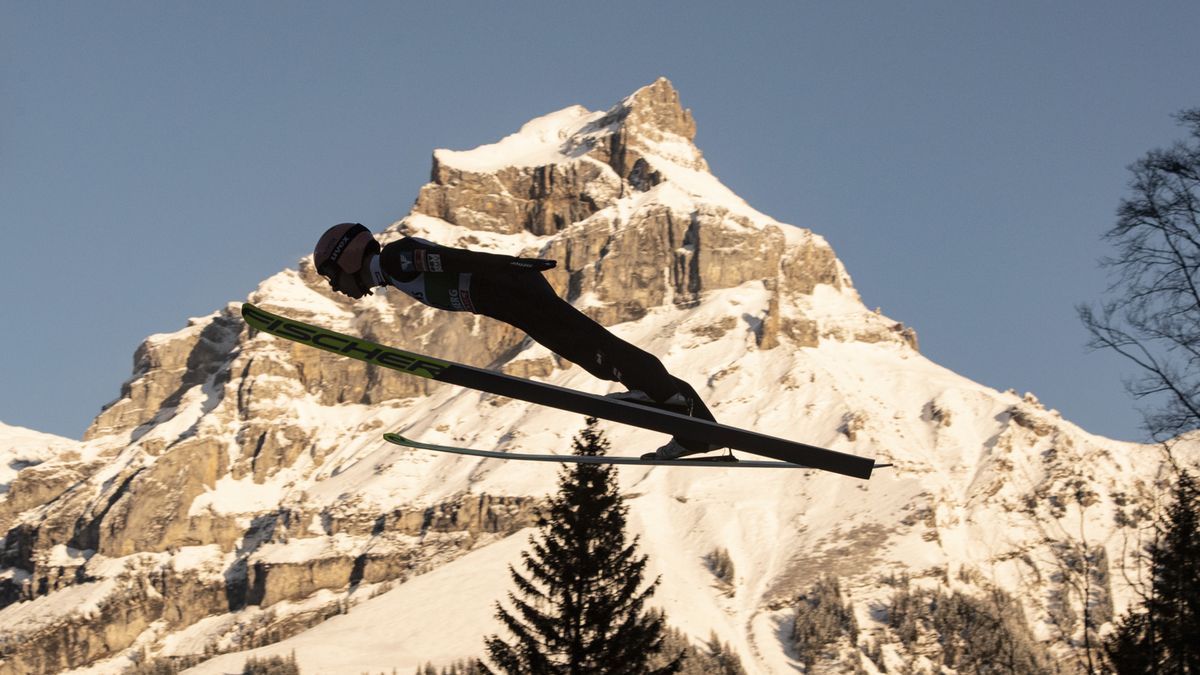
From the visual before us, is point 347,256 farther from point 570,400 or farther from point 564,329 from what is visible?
point 570,400

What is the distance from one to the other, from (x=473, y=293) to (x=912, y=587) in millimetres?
Answer: 195891

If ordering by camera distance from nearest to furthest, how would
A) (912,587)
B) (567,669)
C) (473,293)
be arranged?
(473,293) < (567,669) < (912,587)

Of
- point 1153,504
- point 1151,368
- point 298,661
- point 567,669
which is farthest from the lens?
point 298,661

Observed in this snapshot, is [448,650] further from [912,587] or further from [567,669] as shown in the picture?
[567,669]

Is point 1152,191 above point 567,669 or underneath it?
above

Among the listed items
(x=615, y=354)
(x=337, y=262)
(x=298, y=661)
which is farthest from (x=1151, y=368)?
(x=298, y=661)

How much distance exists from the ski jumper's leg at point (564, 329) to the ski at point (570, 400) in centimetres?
25

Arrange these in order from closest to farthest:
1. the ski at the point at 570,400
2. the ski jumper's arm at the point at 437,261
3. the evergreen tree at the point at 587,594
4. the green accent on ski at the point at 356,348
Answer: the ski jumper's arm at the point at 437,261, the ski at the point at 570,400, the green accent on ski at the point at 356,348, the evergreen tree at the point at 587,594

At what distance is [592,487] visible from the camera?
30188mm

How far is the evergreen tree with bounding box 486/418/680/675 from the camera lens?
A: 89.6 ft

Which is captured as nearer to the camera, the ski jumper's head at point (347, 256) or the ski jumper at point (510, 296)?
the ski jumper at point (510, 296)

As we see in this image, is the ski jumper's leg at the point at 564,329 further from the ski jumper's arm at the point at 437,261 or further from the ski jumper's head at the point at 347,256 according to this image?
the ski jumper's head at the point at 347,256

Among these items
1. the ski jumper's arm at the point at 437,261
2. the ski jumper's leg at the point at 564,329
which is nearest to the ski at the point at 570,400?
the ski jumper's leg at the point at 564,329

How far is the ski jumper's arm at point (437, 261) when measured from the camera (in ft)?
29.8
